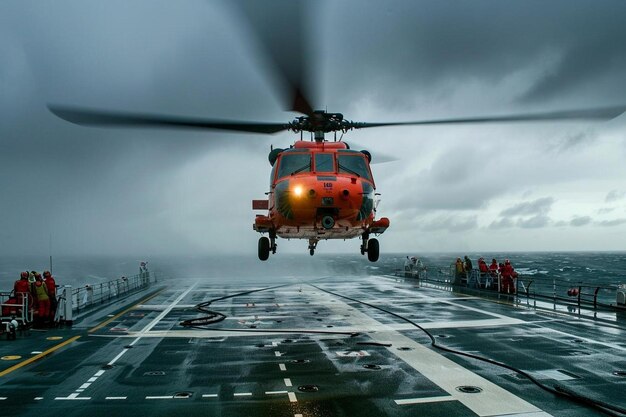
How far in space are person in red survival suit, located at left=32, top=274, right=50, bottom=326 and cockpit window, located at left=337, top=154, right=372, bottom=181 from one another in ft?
38.4

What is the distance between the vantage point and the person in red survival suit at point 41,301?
1711 cm

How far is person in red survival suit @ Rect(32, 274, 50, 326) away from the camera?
56.1 feet

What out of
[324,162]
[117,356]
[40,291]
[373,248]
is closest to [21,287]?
[40,291]

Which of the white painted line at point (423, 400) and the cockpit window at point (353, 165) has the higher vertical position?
the cockpit window at point (353, 165)

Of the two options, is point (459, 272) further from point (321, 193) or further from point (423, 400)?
point (423, 400)

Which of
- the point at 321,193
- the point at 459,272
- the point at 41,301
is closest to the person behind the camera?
the point at 321,193

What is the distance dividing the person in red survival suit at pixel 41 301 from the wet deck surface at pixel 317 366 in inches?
47.1

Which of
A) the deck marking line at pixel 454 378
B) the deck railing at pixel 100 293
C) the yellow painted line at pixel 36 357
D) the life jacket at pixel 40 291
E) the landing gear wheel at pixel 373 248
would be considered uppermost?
the landing gear wheel at pixel 373 248

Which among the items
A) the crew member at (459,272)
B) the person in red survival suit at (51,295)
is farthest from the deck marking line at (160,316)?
the crew member at (459,272)

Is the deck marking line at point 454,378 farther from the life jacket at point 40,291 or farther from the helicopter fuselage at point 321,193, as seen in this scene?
the life jacket at point 40,291

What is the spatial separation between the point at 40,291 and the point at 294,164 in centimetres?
1039

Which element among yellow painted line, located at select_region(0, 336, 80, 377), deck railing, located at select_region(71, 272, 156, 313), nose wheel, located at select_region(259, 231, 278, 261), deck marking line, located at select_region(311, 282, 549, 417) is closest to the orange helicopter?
nose wheel, located at select_region(259, 231, 278, 261)

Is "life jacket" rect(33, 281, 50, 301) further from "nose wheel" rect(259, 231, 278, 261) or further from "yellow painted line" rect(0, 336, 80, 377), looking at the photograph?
"nose wheel" rect(259, 231, 278, 261)

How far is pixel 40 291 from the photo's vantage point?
673 inches
